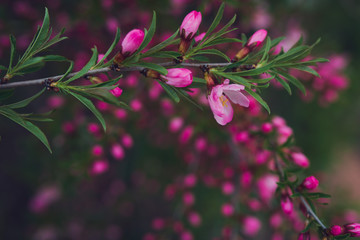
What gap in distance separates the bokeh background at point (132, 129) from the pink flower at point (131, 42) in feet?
2.80

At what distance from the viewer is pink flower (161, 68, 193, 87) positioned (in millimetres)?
862

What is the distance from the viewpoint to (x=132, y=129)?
207 centimetres

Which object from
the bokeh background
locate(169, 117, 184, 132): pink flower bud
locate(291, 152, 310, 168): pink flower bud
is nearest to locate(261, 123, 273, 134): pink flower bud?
locate(291, 152, 310, 168): pink flower bud

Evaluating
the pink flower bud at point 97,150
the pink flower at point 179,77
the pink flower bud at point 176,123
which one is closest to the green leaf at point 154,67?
the pink flower at point 179,77

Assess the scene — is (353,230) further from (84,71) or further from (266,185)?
(84,71)

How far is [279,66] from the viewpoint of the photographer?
973 mm

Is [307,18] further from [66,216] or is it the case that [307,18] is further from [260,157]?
[66,216]

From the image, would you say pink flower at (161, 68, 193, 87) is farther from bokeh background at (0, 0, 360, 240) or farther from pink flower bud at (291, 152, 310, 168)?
bokeh background at (0, 0, 360, 240)

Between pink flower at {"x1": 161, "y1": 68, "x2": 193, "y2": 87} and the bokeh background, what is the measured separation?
86 cm

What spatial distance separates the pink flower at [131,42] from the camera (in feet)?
2.87

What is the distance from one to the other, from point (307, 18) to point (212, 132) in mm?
2526

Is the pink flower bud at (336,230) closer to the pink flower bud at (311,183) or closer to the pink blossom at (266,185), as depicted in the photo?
the pink flower bud at (311,183)

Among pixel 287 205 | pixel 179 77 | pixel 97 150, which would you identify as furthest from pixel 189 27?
pixel 97 150

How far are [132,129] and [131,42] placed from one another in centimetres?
124
